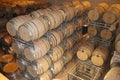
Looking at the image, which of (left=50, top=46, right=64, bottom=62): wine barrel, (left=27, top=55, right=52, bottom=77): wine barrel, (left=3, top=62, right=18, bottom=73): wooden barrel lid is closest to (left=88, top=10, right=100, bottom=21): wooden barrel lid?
(left=50, top=46, right=64, bottom=62): wine barrel

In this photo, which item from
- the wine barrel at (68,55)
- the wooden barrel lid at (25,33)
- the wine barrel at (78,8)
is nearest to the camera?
the wooden barrel lid at (25,33)

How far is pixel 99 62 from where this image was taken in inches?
169

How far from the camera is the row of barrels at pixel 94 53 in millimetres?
4262

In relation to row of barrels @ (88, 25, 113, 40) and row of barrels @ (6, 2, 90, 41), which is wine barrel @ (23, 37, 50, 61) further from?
row of barrels @ (88, 25, 113, 40)

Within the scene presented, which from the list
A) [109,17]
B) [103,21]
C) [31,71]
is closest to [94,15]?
[103,21]

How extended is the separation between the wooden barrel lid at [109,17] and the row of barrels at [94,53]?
82 cm

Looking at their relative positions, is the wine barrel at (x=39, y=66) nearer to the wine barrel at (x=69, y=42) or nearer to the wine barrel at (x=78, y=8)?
the wine barrel at (x=69, y=42)

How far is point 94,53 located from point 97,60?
222 mm

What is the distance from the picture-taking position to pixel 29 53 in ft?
11.6

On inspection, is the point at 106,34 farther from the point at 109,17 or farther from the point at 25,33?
the point at 25,33

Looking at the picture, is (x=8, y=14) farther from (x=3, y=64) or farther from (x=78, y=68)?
(x=78, y=68)

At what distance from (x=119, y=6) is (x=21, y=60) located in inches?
143

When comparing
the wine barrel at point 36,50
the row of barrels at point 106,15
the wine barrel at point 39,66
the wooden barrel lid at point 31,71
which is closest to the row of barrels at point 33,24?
the wine barrel at point 36,50

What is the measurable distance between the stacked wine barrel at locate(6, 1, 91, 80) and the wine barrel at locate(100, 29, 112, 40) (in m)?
1.06
